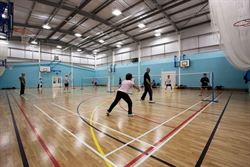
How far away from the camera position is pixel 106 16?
14586 mm

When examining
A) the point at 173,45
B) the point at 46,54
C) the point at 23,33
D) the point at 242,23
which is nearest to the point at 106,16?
the point at 23,33

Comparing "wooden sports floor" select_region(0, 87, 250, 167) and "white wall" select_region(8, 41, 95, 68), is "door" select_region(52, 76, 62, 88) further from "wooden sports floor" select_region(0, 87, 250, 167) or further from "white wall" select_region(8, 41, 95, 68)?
"wooden sports floor" select_region(0, 87, 250, 167)

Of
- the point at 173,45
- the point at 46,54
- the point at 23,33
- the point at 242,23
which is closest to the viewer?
the point at 242,23

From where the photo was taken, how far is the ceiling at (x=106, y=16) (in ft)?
39.5

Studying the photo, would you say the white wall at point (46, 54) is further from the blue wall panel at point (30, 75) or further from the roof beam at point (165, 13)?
the roof beam at point (165, 13)

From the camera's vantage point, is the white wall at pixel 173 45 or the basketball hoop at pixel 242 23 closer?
the basketball hoop at pixel 242 23

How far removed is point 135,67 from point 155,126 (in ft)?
65.0

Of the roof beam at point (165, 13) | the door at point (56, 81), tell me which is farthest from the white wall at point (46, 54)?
the roof beam at point (165, 13)

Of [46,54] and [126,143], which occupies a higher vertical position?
[46,54]

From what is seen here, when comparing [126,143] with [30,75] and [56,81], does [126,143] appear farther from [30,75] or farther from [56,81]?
[56,81]

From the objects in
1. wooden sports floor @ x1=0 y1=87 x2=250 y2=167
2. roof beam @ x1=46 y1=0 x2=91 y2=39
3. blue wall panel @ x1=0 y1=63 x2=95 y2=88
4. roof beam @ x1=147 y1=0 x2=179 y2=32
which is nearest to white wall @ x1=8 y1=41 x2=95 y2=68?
blue wall panel @ x1=0 y1=63 x2=95 y2=88

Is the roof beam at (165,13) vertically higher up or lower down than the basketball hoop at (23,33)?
higher up

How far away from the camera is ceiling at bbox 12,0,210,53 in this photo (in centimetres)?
1204

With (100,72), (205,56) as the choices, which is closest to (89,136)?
(205,56)
